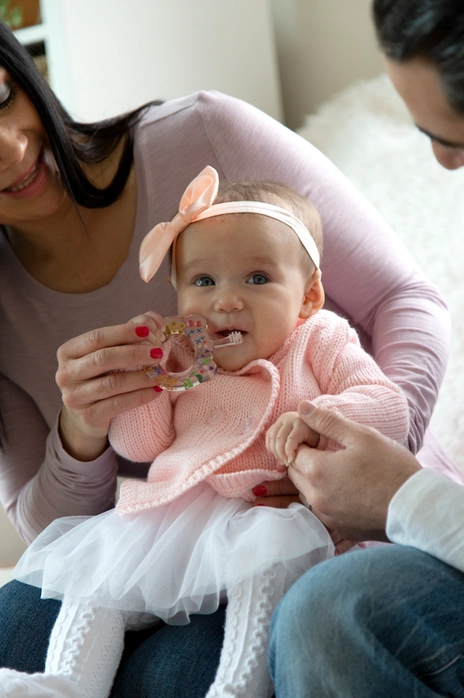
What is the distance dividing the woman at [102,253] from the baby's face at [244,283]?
24 cm

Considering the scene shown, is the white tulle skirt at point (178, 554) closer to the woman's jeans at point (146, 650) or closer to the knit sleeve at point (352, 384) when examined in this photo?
the woman's jeans at point (146, 650)

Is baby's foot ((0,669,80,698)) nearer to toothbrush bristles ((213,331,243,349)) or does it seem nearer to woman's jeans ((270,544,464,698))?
woman's jeans ((270,544,464,698))

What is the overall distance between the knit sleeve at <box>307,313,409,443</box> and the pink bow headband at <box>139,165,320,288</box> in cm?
17

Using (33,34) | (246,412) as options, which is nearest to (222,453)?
(246,412)

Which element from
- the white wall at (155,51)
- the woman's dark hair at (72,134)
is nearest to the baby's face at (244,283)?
the woman's dark hair at (72,134)

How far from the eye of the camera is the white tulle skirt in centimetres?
99

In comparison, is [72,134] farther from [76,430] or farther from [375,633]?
[375,633]

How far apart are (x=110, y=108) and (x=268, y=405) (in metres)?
1.58

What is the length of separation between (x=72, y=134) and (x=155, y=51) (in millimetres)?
1099

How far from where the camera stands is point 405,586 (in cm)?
83

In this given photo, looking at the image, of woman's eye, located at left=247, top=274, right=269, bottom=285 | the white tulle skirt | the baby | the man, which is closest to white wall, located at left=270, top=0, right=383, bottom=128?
the baby

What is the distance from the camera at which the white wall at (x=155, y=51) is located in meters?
2.29

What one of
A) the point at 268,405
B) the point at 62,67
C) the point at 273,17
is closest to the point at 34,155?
the point at 268,405

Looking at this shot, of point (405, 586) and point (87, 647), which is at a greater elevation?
point (405, 586)
